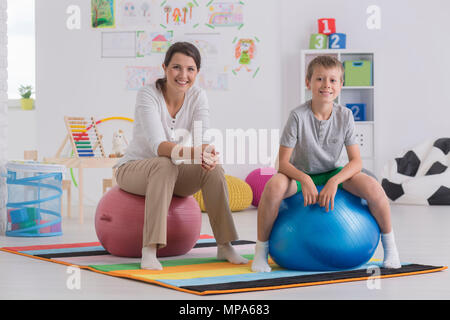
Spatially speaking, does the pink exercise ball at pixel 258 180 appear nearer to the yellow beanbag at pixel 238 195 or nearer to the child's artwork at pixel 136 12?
the yellow beanbag at pixel 238 195

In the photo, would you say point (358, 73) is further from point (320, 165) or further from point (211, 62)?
point (320, 165)

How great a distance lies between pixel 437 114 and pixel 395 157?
1.88ft

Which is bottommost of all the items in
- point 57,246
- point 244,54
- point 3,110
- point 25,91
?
point 57,246

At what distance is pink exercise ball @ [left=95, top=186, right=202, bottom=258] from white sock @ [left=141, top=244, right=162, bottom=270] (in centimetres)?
24

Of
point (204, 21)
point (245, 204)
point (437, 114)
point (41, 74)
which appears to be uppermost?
point (204, 21)

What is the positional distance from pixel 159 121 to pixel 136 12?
11.4 feet

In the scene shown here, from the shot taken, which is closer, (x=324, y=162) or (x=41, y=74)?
(x=324, y=162)

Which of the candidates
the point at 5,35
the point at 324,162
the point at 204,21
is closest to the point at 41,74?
the point at 204,21

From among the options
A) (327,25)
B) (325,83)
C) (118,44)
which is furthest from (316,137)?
(118,44)

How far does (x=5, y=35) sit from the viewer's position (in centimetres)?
385

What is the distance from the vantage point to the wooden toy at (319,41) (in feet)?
18.9

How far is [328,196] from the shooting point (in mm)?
2291
